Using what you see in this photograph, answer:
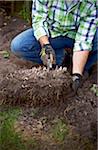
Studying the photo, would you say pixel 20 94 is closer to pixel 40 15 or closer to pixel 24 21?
pixel 40 15

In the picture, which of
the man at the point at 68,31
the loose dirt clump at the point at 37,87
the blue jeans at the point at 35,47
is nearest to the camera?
the loose dirt clump at the point at 37,87

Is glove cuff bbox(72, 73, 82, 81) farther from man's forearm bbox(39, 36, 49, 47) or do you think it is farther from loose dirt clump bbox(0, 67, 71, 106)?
man's forearm bbox(39, 36, 49, 47)

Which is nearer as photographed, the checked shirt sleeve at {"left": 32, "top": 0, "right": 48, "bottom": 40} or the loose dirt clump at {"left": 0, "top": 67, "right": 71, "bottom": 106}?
the loose dirt clump at {"left": 0, "top": 67, "right": 71, "bottom": 106}

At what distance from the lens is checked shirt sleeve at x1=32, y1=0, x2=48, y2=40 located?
103 inches

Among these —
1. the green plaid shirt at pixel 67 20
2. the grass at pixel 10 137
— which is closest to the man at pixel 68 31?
the green plaid shirt at pixel 67 20

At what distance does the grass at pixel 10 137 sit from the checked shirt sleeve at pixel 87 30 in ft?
1.68

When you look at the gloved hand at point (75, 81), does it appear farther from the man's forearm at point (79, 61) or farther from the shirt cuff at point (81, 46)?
the shirt cuff at point (81, 46)

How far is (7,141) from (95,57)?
2.40ft

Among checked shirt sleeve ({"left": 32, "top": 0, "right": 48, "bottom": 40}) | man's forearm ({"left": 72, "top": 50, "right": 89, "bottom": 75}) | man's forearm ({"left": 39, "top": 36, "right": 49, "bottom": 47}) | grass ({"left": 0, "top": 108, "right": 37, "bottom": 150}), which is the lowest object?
grass ({"left": 0, "top": 108, "right": 37, "bottom": 150})

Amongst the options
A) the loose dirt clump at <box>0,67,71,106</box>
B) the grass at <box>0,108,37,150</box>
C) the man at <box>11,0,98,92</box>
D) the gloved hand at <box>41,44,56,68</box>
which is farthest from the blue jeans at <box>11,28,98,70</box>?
the grass at <box>0,108,37,150</box>

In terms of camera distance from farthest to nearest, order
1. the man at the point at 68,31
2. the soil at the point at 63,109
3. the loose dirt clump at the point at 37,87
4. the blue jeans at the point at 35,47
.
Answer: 1. the blue jeans at the point at 35,47
2. the man at the point at 68,31
3. the loose dirt clump at the point at 37,87
4. the soil at the point at 63,109

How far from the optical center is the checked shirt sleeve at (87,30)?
100 inches

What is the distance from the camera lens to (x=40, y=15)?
2639 millimetres

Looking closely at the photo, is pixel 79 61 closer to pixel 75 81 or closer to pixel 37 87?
pixel 75 81
